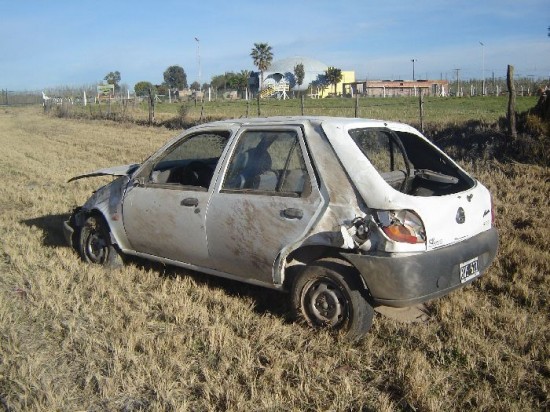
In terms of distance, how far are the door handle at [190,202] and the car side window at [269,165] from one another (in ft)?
1.01

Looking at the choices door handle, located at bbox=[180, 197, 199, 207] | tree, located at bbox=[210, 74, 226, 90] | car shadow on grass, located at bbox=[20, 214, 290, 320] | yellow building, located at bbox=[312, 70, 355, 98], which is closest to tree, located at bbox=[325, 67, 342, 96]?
yellow building, located at bbox=[312, 70, 355, 98]

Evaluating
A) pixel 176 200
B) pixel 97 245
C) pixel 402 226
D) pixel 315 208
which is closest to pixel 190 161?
pixel 176 200

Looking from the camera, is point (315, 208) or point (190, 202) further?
point (190, 202)

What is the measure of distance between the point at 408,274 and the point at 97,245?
3570 mm

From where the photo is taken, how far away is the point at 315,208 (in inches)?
155

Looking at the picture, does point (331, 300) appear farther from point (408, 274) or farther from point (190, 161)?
point (190, 161)

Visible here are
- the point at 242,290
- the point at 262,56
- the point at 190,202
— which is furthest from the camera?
the point at 262,56

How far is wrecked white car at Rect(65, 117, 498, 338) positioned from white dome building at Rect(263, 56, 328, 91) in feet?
284

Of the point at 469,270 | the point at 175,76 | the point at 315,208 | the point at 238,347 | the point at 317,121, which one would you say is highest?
the point at 175,76

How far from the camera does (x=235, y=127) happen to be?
4676mm

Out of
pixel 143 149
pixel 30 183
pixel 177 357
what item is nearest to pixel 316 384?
pixel 177 357

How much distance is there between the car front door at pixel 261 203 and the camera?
4051mm

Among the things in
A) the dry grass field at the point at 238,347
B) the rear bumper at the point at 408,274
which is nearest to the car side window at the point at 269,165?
the rear bumper at the point at 408,274

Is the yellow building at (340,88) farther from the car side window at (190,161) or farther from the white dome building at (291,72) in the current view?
the car side window at (190,161)
